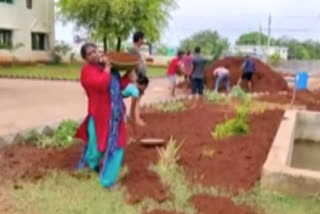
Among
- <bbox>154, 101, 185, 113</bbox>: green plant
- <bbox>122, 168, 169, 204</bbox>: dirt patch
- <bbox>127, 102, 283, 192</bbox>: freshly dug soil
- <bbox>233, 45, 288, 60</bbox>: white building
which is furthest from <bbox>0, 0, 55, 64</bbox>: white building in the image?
<bbox>122, 168, 169, 204</bbox>: dirt patch

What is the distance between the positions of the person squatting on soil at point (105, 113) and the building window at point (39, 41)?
31.9 m

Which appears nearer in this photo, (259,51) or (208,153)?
(208,153)

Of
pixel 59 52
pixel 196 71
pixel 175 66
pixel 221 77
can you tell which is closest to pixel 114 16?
pixel 59 52

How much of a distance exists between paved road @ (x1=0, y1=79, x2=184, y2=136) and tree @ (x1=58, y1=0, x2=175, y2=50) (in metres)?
16.4

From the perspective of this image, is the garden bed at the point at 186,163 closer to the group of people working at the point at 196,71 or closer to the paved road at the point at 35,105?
the paved road at the point at 35,105

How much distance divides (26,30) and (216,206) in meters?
32.2

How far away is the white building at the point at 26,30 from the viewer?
32.6 m

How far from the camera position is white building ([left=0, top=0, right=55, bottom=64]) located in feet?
107

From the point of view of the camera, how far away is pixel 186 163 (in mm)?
6344

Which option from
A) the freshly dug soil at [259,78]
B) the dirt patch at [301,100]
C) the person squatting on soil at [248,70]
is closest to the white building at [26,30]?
the freshly dug soil at [259,78]

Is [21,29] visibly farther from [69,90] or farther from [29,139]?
[29,139]

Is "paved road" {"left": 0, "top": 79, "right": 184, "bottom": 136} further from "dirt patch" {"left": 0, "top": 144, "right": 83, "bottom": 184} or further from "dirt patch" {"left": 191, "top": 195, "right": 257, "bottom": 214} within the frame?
"dirt patch" {"left": 191, "top": 195, "right": 257, "bottom": 214}

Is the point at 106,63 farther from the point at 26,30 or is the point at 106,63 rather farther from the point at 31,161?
the point at 26,30

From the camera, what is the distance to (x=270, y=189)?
5.41m
